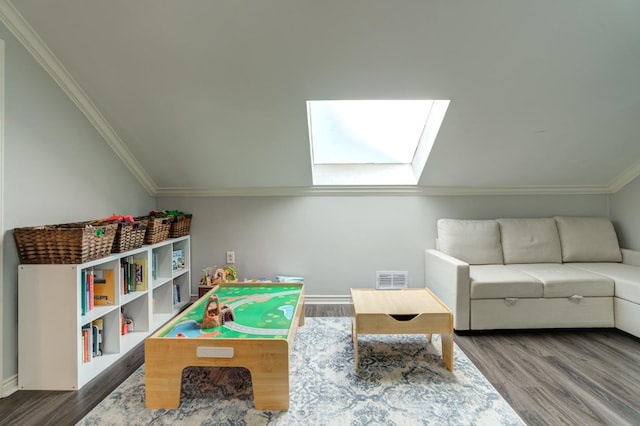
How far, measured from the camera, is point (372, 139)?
9.38ft

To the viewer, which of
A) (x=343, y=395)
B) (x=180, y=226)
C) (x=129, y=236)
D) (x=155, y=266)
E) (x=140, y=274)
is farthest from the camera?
(x=180, y=226)

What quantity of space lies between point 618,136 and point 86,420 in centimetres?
395

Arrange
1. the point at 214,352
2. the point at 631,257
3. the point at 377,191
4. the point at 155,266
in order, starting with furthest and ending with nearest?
the point at 377,191 → the point at 631,257 → the point at 155,266 → the point at 214,352

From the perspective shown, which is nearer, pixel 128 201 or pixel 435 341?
pixel 435 341

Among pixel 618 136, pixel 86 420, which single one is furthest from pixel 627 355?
pixel 86 420

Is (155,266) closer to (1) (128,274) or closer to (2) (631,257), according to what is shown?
(1) (128,274)

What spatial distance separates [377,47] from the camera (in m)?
1.70

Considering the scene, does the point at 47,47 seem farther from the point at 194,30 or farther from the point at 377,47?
the point at 377,47

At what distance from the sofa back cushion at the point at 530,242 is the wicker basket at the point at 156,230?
9.90 feet

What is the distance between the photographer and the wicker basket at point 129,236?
1974 mm

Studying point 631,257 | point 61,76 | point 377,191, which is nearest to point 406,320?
point 377,191

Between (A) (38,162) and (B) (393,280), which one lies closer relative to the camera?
(A) (38,162)

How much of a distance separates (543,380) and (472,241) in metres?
1.28

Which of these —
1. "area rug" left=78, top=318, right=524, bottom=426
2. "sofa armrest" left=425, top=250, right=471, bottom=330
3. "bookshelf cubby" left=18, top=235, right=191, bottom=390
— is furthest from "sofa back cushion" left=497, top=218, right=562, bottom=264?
"bookshelf cubby" left=18, top=235, right=191, bottom=390
